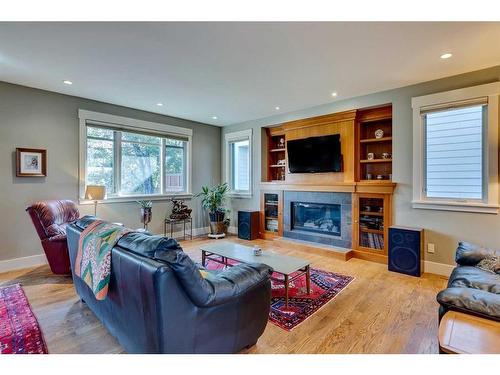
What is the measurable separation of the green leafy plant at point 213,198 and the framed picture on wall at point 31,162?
2.93 meters

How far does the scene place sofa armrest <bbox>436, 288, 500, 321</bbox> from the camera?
1580mm

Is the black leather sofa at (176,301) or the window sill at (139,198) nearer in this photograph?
the black leather sofa at (176,301)

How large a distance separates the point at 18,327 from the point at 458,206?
195 inches

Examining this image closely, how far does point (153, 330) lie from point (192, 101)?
3.87m

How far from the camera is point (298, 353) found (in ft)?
6.34

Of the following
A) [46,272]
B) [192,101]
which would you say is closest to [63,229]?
[46,272]

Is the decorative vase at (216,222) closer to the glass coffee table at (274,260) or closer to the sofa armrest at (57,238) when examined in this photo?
the glass coffee table at (274,260)

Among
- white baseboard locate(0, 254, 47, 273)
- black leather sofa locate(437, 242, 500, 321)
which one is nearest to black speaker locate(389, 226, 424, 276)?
black leather sofa locate(437, 242, 500, 321)

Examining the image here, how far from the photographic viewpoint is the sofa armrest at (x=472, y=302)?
62.2 inches

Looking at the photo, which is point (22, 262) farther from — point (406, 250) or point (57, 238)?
point (406, 250)

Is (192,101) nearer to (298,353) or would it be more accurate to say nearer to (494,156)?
(298,353)

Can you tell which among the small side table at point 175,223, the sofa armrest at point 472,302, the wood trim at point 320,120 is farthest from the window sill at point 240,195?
the sofa armrest at point 472,302

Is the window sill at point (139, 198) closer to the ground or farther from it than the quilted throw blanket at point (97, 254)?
farther from it

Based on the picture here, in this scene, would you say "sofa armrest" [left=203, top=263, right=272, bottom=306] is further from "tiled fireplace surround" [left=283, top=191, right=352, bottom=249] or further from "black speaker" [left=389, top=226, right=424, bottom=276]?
"tiled fireplace surround" [left=283, top=191, right=352, bottom=249]
